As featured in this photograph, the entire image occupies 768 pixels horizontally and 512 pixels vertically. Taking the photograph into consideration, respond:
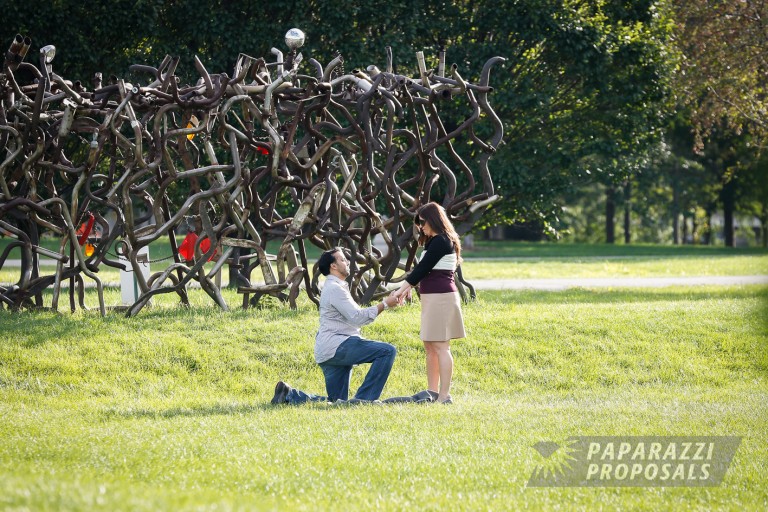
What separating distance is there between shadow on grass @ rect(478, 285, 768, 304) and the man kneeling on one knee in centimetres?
535

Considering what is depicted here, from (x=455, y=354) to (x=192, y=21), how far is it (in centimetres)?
828

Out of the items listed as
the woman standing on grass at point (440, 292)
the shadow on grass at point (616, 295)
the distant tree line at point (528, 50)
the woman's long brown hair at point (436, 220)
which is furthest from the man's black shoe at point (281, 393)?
the distant tree line at point (528, 50)

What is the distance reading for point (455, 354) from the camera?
425 inches

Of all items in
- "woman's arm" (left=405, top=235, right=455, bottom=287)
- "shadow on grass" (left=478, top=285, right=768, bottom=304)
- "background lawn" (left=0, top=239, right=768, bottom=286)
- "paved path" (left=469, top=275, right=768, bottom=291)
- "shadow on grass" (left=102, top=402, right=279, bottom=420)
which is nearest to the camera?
"shadow on grass" (left=102, top=402, right=279, bottom=420)

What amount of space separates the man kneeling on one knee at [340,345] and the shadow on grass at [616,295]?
535 centimetres

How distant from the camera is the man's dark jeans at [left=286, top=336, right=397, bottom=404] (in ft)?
27.8

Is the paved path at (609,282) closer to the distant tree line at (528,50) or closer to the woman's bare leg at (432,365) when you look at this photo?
the distant tree line at (528,50)

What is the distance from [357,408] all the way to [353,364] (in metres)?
0.49

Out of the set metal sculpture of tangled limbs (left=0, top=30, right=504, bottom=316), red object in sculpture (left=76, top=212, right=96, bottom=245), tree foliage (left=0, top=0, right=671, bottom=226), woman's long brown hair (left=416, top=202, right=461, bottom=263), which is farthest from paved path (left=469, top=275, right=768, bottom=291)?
woman's long brown hair (left=416, top=202, right=461, bottom=263)

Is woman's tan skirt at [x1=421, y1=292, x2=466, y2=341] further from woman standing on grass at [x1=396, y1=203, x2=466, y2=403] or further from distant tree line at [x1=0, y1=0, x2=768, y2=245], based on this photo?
distant tree line at [x1=0, y1=0, x2=768, y2=245]

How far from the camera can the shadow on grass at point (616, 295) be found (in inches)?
588

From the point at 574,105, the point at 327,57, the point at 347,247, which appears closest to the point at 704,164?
the point at 574,105

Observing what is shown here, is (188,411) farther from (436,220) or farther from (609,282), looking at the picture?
(609,282)

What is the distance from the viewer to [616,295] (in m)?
16.6
